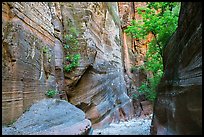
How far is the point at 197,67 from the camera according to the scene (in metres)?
3.81

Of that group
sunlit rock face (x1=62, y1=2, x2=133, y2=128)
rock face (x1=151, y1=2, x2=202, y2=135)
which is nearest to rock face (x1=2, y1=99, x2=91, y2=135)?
rock face (x1=151, y1=2, x2=202, y2=135)

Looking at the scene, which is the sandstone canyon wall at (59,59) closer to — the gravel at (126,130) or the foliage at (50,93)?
the foliage at (50,93)

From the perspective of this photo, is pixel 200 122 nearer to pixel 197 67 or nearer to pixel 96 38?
pixel 197 67

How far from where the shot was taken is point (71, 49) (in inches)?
456

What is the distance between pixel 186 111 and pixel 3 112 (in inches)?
173

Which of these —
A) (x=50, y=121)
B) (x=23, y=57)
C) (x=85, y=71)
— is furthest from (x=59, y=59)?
(x=50, y=121)

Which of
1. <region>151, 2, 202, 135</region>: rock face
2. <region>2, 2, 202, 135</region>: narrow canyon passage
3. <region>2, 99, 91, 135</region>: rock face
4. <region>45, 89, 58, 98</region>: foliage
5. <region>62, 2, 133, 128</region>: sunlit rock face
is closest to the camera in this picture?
<region>151, 2, 202, 135</region>: rock face

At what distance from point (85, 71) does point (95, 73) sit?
859 millimetres

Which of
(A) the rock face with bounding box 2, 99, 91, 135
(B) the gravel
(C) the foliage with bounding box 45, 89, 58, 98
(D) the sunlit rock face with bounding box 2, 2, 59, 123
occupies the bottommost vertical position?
(B) the gravel

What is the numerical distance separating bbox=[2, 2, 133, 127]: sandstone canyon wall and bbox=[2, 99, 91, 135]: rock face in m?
0.32

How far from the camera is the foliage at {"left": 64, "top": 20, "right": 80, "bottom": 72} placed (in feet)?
36.3

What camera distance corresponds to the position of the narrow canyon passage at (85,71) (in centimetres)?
465

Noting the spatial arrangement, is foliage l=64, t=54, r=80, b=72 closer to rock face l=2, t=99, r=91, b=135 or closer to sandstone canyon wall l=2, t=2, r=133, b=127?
sandstone canyon wall l=2, t=2, r=133, b=127

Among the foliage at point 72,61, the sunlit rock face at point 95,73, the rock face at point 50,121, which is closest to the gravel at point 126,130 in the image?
the sunlit rock face at point 95,73
